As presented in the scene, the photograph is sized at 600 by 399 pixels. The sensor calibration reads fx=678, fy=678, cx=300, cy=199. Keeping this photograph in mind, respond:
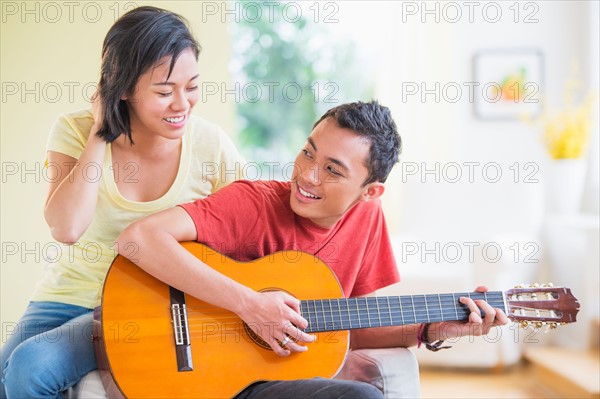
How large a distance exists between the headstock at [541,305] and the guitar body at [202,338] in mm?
428

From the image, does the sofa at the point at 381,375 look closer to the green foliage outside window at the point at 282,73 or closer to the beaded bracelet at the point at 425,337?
the beaded bracelet at the point at 425,337

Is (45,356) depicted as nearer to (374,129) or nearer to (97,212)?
(97,212)

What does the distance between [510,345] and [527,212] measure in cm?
71

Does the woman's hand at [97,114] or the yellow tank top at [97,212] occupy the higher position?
the woman's hand at [97,114]

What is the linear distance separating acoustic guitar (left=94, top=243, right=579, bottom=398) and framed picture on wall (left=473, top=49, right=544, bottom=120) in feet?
9.70

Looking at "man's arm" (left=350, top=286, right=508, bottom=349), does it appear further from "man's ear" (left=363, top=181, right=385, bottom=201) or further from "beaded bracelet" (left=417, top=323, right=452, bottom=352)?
"man's ear" (left=363, top=181, right=385, bottom=201)

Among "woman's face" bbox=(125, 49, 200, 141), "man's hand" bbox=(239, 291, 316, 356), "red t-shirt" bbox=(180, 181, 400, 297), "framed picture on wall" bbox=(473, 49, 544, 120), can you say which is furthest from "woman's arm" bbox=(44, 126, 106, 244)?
"framed picture on wall" bbox=(473, 49, 544, 120)

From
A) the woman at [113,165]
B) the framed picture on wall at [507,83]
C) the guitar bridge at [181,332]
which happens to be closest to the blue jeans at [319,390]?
the guitar bridge at [181,332]

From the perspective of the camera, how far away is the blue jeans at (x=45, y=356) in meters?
1.49

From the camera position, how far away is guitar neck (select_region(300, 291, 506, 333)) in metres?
1.62

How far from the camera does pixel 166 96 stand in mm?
1722

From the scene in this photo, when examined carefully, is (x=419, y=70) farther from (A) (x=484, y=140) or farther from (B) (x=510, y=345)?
(B) (x=510, y=345)

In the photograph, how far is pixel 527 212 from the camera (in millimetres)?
3617

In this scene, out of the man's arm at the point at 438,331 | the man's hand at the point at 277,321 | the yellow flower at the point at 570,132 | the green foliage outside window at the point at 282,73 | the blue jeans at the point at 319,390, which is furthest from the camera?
the green foliage outside window at the point at 282,73
